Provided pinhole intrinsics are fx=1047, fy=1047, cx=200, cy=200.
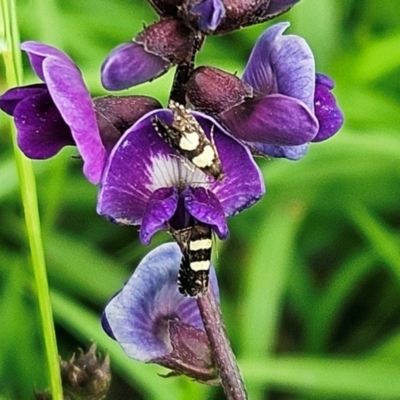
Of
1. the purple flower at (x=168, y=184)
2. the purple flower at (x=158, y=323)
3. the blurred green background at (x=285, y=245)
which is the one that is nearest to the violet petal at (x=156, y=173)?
the purple flower at (x=168, y=184)

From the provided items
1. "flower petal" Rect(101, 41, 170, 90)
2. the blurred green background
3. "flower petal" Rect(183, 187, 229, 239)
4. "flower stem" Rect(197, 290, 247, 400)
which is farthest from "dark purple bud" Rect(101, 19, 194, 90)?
the blurred green background

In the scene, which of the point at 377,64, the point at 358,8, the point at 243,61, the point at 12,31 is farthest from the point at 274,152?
the point at 358,8

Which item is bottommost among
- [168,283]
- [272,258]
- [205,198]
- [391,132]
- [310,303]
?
[310,303]

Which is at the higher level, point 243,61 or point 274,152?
point 274,152

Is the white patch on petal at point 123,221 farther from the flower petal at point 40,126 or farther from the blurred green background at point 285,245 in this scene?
the blurred green background at point 285,245

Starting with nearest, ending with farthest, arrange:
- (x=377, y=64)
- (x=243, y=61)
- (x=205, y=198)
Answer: (x=205, y=198), (x=377, y=64), (x=243, y=61)

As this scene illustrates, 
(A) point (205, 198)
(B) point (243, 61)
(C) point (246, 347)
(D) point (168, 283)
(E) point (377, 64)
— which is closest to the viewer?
(A) point (205, 198)

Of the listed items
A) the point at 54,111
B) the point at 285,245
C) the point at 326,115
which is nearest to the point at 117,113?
the point at 54,111

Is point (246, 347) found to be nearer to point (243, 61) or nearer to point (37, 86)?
point (243, 61)
